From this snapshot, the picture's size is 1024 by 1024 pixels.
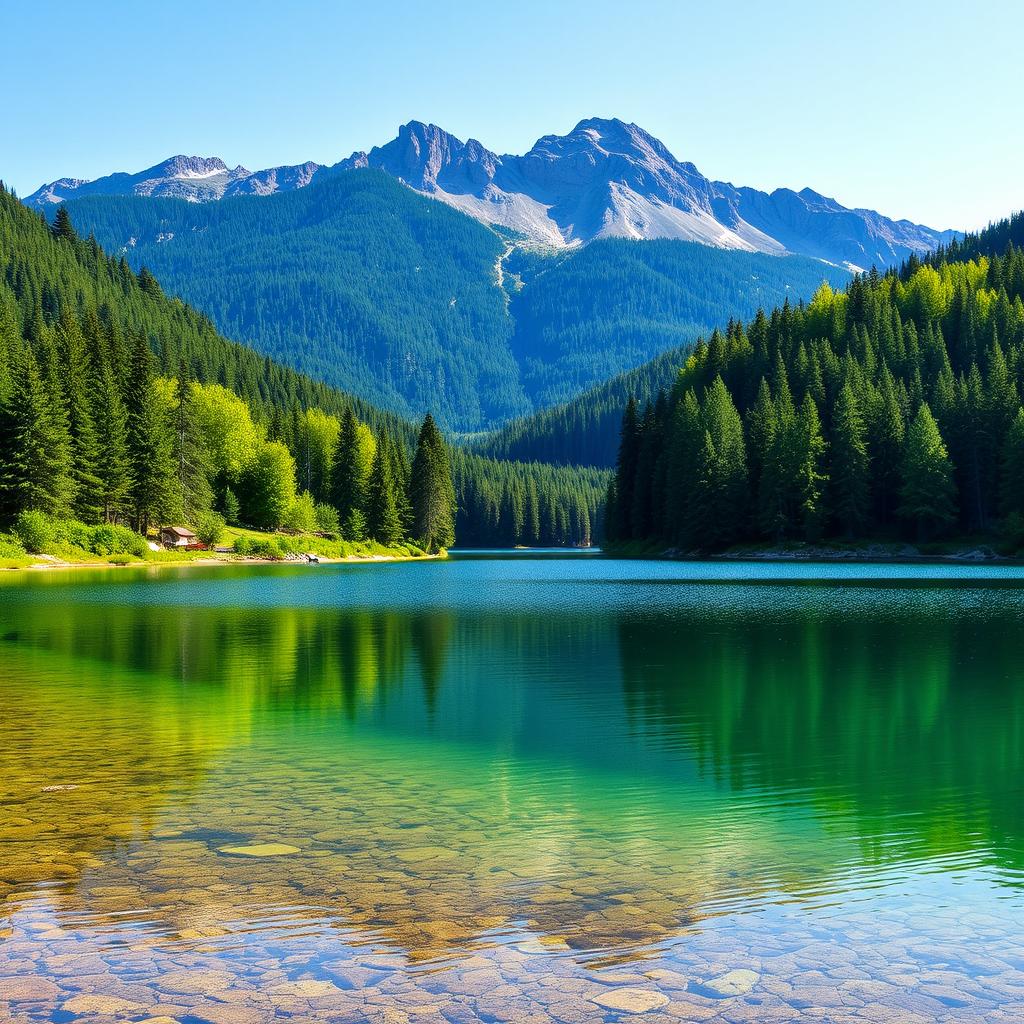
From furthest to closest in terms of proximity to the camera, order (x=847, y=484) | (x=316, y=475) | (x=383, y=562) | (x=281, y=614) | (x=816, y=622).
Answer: (x=316, y=475) < (x=383, y=562) < (x=847, y=484) < (x=281, y=614) < (x=816, y=622)

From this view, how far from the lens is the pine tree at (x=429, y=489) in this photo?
140125 mm

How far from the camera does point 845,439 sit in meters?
115

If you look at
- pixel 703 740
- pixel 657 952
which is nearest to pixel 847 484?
pixel 703 740

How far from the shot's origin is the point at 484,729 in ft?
65.3

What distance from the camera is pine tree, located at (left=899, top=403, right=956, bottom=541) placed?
109 metres

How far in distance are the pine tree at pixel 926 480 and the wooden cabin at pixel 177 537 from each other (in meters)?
76.5

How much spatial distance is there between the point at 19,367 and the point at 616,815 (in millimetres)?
84917

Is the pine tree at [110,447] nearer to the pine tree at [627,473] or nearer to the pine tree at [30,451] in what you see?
the pine tree at [30,451]

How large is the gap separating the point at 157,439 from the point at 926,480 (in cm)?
8023

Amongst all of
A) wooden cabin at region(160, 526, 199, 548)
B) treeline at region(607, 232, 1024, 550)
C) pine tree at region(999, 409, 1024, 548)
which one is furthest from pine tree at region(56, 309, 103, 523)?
pine tree at region(999, 409, 1024, 548)

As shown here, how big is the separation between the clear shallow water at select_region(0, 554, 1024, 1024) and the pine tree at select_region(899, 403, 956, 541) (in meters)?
84.1

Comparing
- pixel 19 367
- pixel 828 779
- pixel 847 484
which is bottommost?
pixel 828 779

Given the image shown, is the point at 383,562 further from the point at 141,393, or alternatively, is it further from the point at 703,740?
the point at 703,740

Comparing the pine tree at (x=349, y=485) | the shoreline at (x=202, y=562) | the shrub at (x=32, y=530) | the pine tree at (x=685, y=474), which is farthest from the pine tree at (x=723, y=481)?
the shrub at (x=32, y=530)
